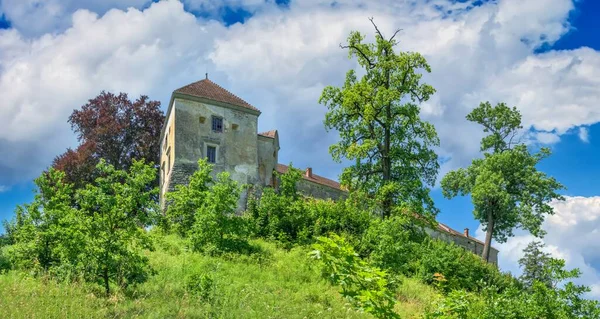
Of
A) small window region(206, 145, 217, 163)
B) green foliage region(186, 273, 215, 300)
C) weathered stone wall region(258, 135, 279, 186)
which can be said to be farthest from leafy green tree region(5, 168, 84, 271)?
weathered stone wall region(258, 135, 279, 186)

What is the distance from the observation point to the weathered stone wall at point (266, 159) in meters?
37.0

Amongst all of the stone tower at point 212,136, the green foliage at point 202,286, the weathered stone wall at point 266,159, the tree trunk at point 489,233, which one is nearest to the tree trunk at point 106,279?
the green foliage at point 202,286

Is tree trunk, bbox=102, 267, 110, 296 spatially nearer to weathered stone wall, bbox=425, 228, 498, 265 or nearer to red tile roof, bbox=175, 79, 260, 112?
red tile roof, bbox=175, 79, 260, 112

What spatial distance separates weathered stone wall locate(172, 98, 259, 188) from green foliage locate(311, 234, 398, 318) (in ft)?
79.7

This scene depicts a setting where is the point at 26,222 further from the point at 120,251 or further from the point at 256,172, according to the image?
the point at 256,172

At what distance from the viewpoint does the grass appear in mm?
12320

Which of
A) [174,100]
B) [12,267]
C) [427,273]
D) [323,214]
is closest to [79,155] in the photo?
[174,100]

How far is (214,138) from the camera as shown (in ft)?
113

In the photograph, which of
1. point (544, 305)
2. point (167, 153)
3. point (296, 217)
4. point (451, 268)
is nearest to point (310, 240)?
point (296, 217)

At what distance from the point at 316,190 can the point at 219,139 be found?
57.3ft

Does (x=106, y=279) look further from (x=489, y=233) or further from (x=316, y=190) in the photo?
(x=316, y=190)

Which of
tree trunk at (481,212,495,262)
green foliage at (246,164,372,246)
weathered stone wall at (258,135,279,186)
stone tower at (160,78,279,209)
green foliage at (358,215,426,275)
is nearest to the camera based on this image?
green foliage at (358,215,426,275)

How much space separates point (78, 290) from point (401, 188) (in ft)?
67.7

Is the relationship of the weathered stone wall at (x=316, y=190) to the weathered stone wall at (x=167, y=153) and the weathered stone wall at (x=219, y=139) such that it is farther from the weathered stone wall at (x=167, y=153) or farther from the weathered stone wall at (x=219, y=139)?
the weathered stone wall at (x=167, y=153)
